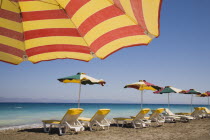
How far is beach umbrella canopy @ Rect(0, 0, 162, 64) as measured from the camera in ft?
5.63

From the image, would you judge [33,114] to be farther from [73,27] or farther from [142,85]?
[73,27]

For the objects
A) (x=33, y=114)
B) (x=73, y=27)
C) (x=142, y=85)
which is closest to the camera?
Answer: (x=73, y=27)

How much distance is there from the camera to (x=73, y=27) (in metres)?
2.09

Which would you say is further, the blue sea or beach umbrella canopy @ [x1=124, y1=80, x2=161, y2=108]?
the blue sea

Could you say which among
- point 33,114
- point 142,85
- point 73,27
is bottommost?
Answer: point 33,114

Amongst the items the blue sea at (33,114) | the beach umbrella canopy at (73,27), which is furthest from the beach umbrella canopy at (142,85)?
the beach umbrella canopy at (73,27)

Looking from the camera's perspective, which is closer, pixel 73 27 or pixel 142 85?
pixel 73 27

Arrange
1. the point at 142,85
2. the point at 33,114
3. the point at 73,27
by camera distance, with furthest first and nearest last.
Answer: the point at 33,114 → the point at 142,85 → the point at 73,27

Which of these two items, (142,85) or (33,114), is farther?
(33,114)

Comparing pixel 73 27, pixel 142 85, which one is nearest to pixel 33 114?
pixel 142 85

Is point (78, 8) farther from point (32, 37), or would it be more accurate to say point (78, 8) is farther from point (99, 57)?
point (32, 37)

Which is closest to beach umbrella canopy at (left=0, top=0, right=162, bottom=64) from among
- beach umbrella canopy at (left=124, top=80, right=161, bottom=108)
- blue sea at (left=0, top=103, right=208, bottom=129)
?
beach umbrella canopy at (left=124, top=80, right=161, bottom=108)

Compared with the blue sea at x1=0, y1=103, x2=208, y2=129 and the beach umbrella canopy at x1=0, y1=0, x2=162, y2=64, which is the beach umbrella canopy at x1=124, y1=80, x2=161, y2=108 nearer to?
the blue sea at x1=0, y1=103, x2=208, y2=129

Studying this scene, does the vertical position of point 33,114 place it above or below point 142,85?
below
